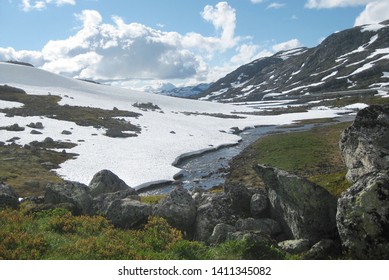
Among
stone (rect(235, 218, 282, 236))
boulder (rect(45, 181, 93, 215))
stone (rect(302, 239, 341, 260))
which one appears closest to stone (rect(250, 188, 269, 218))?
stone (rect(235, 218, 282, 236))

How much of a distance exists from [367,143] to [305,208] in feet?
Answer: 17.1

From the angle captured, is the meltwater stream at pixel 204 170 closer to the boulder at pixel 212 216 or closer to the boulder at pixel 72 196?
the boulder at pixel 72 196

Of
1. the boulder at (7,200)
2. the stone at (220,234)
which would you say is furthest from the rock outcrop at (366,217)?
the boulder at (7,200)

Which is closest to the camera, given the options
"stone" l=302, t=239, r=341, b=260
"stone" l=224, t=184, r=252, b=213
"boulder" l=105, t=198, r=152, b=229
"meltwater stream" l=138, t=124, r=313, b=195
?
"stone" l=302, t=239, r=341, b=260

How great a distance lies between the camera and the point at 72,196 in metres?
20.8

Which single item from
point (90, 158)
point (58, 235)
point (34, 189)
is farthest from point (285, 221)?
point (90, 158)

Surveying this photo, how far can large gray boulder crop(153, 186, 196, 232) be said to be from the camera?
17.9m

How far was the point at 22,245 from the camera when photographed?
12758mm

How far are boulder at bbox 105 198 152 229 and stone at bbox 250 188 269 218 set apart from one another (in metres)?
5.28

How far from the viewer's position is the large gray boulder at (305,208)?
1478cm

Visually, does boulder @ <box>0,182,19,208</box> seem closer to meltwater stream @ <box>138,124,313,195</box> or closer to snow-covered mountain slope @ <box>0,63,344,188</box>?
meltwater stream @ <box>138,124,313,195</box>

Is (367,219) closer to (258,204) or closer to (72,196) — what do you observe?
(258,204)

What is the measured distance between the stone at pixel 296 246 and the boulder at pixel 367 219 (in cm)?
199
